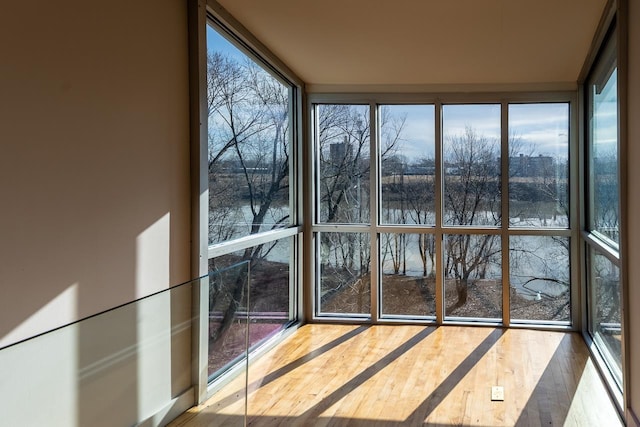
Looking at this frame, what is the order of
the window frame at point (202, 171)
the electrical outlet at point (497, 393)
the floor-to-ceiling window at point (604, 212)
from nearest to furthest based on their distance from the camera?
the window frame at point (202, 171) < the electrical outlet at point (497, 393) < the floor-to-ceiling window at point (604, 212)

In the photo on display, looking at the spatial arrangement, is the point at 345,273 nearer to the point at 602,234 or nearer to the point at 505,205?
the point at 505,205

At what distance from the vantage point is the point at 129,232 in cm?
229

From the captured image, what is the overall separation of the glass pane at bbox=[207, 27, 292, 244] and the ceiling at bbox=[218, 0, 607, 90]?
30 cm

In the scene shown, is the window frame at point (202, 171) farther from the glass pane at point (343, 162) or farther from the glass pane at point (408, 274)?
the glass pane at point (408, 274)

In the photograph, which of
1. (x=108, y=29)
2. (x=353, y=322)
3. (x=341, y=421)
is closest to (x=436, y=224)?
(x=353, y=322)

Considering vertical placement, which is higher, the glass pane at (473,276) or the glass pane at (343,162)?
the glass pane at (343,162)

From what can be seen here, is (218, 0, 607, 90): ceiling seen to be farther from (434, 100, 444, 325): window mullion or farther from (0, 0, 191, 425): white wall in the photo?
(0, 0, 191, 425): white wall

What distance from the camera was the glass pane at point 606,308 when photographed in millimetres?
3221

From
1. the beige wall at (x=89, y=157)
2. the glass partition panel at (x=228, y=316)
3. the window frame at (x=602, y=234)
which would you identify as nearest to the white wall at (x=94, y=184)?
the beige wall at (x=89, y=157)

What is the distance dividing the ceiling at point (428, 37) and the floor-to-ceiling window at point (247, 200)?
0.97 feet

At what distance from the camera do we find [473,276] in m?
5.00

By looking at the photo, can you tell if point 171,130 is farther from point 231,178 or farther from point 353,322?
point 353,322

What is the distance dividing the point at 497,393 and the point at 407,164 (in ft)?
8.45

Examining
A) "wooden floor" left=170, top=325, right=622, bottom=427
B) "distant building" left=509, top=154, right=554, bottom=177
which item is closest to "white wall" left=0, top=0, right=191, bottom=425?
"wooden floor" left=170, top=325, right=622, bottom=427
